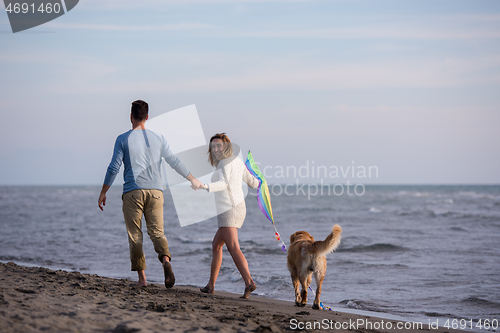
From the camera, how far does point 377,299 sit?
5582mm

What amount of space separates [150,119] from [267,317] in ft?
9.49

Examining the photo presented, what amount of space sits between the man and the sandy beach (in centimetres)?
46

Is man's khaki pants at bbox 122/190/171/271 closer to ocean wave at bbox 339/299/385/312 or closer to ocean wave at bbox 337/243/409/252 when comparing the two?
ocean wave at bbox 339/299/385/312

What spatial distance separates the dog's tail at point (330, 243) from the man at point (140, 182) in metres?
1.50

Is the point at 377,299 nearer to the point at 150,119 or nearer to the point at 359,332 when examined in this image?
the point at 359,332

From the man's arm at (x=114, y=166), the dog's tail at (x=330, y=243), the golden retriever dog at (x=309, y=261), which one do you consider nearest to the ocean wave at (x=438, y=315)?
the golden retriever dog at (x=309, y=261)

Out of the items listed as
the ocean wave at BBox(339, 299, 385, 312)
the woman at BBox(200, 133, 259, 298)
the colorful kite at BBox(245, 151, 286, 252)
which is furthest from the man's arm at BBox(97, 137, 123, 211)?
the ocean wave at BBox(339, 299, 385, 312)

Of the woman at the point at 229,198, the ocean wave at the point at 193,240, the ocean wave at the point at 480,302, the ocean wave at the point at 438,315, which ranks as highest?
the woman at the point at 229,198

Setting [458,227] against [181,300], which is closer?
[181,300]

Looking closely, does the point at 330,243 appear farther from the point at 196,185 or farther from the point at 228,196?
the point at 196,185

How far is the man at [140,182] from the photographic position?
4.70m

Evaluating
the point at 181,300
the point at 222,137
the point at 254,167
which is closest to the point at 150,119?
the point at 222,137

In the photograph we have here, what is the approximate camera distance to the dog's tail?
4.27 metres

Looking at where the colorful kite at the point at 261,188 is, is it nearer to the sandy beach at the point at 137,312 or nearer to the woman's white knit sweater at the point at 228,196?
the woman's white knit sweater at the point at 228,196
